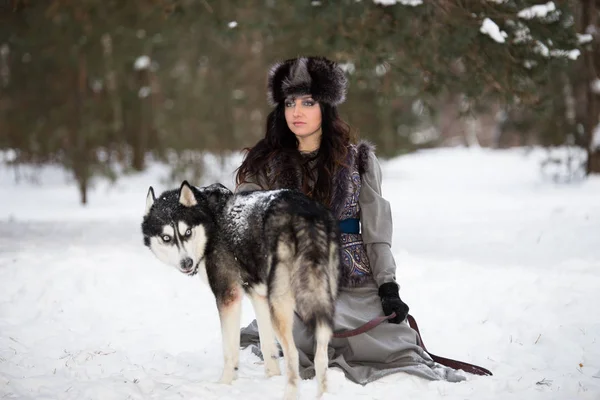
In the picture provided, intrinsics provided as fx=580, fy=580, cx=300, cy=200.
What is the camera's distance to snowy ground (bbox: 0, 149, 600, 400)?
366cm

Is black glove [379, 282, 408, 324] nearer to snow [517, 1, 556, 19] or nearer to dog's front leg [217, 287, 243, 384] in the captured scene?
dog's front leg [217, 287, 243, 384]

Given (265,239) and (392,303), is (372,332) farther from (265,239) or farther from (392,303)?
(265,239)

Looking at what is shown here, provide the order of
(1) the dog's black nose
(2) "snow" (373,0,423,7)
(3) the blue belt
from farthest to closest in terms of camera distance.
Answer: (2) "snow" (373,0,423,7) → (3) the blue belt → (1) the dog's black nose

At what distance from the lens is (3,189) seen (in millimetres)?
17031

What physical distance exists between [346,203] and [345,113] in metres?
13.1

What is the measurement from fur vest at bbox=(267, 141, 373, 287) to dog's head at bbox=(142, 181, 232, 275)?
0.58m

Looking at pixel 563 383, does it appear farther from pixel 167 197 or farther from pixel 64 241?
pixel 64 241

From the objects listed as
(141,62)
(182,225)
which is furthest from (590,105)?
(141,62)

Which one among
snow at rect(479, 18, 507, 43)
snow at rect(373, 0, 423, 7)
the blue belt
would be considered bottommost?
the blue belt

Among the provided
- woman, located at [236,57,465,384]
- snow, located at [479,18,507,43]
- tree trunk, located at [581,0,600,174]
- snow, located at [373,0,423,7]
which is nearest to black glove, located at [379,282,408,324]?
woman, located at [236,57,465,384]

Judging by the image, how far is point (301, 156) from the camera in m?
4.15

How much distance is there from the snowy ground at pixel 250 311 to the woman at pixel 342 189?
28 cm

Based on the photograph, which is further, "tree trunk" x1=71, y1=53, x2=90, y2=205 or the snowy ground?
"tree trunk" x1=71, y1=53, x2=90, y2=205

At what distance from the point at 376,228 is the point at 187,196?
1381 mm
